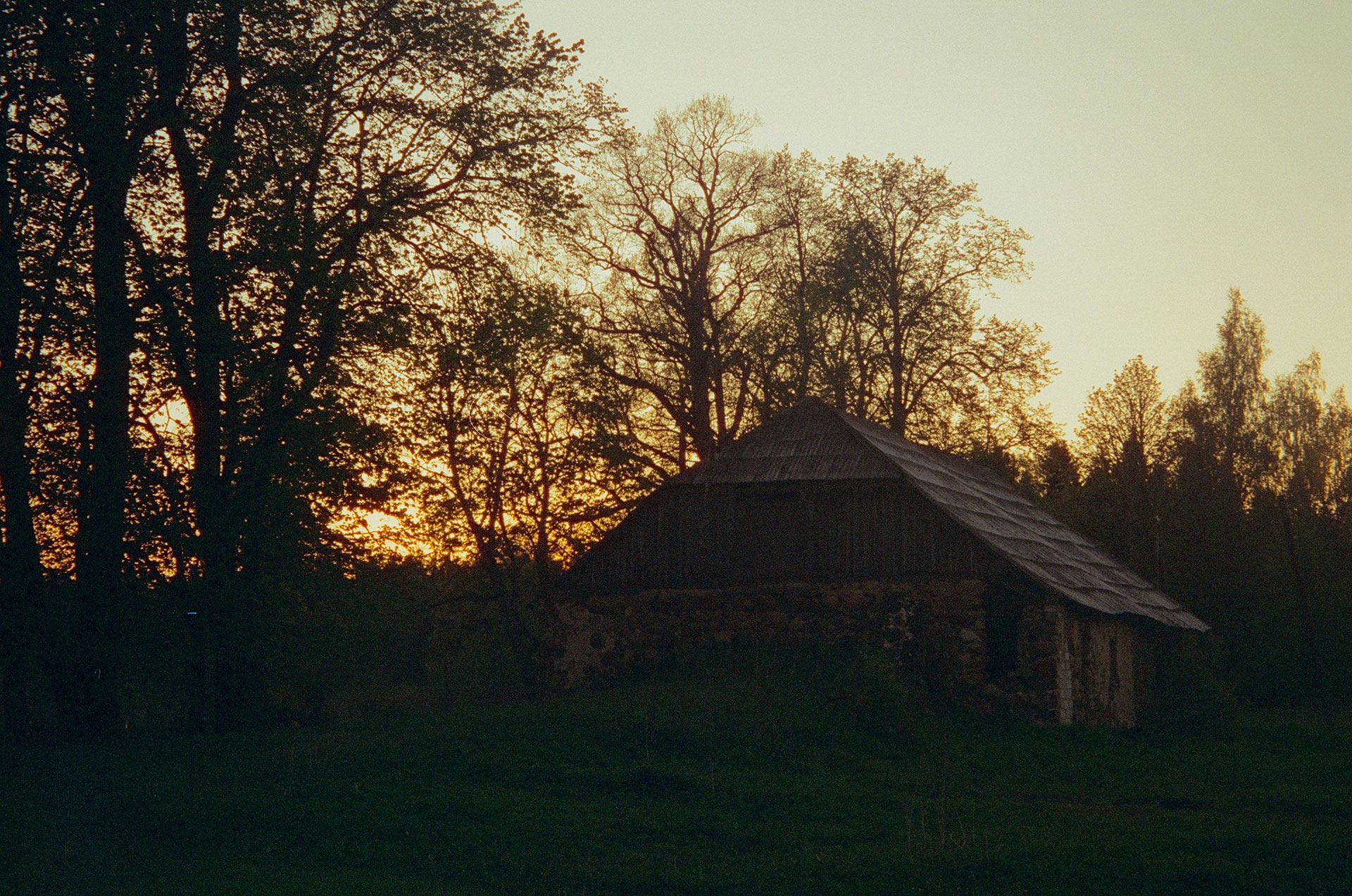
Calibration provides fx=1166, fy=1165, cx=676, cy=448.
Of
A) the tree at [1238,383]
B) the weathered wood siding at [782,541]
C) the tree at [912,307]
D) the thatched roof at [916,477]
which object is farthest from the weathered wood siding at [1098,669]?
the tree at [1238,383]

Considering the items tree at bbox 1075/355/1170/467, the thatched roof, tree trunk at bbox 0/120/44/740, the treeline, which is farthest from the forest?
tree at bbox 1075/355/1170/467

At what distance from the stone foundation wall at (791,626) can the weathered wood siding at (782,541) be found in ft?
0.95

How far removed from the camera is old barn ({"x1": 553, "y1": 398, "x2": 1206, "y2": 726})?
20.5 metres

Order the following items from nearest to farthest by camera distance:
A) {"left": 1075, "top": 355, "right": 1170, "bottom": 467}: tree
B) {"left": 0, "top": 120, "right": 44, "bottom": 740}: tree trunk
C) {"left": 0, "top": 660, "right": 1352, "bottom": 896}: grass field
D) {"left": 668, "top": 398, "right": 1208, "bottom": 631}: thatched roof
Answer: {"left": 0, "top": 660, "right": 1352, "bottom": 896}: grass field → {"left": 0, "top": 120, "right": 44, "bottom": 740}: tree trunk → {"left": 668, "top": 398, "right": 1208, "bottom": 631}: thatched roof → {"left": 1075, "top": 355, "right": 1170, "bottom": 467}: tree

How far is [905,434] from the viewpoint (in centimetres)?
3919

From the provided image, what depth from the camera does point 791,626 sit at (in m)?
22.0

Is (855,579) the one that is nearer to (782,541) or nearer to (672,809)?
(782,541)

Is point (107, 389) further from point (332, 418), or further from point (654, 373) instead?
point (654, 373)

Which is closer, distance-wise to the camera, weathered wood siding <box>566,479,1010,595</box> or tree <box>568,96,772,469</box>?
weathered wood siding <box>566,479,1010,595</box>

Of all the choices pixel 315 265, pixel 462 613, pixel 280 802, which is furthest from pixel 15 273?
pixel 462 613

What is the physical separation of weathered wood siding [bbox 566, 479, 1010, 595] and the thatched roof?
0.27 metres

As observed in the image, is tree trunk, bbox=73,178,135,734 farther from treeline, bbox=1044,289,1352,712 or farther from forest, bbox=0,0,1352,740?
treeline, bbox=1044,289,1352,712

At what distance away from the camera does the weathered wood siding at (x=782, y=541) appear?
21.4m

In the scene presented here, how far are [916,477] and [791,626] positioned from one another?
3825 millimetres
